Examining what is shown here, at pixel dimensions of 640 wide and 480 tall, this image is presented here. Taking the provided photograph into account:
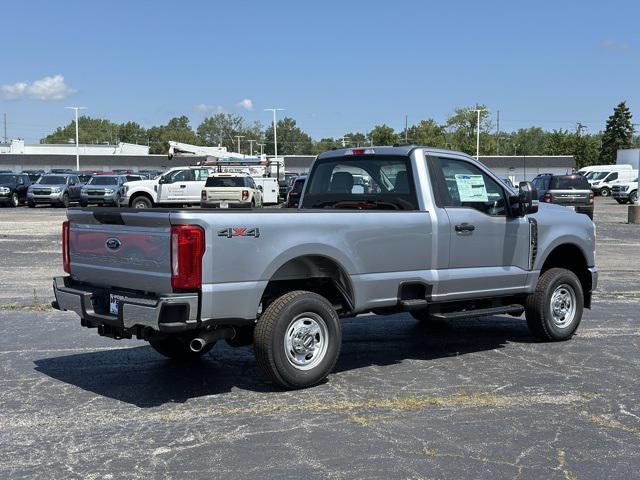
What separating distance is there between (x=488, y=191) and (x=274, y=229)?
2820mm

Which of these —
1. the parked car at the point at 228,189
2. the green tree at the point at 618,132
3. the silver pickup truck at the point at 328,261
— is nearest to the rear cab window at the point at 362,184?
the silver pickup truck at the point at 328,261

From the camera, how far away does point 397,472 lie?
4.75 m

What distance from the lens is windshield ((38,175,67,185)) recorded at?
129ft

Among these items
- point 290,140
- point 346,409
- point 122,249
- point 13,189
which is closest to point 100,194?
point 13,189

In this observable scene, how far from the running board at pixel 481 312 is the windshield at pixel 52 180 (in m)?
34.8

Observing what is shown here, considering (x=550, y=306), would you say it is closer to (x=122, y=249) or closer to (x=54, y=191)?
(x=122, y=249)

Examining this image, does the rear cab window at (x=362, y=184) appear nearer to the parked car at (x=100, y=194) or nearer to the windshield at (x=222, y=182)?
the windshield at (x=222, y=182)

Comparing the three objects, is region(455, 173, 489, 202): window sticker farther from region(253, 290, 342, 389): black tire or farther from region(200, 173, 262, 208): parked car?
region(200, 173, 262, 208): parked car

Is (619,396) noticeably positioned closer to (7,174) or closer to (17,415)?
(17,415)

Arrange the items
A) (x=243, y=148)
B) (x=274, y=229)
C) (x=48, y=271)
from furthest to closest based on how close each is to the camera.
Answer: (x=243, y=148) → (x=48, y=271) → (x=274, y=229)

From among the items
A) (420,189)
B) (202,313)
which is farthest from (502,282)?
(202,313)

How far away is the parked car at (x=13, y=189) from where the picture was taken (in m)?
38.7

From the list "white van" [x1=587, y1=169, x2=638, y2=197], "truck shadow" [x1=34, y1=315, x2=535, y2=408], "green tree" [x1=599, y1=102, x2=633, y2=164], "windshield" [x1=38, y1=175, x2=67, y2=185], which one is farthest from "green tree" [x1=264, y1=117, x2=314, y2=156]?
"truck shadow" [x1=34, y1=315, x2=535, y2=408]

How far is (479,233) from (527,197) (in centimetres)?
69
